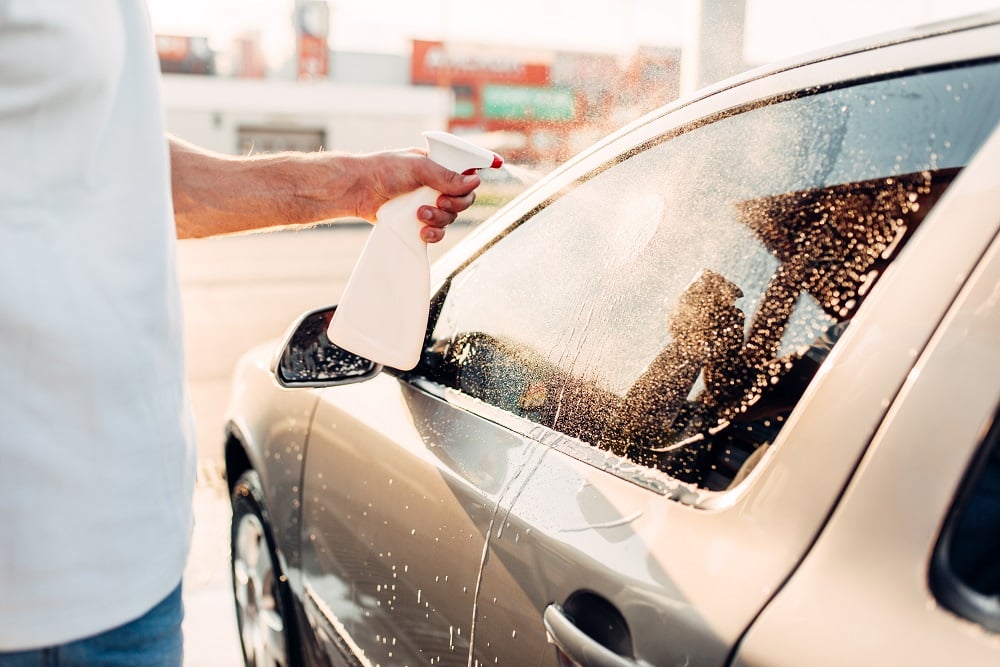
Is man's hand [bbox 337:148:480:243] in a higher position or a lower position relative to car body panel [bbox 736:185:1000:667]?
higher

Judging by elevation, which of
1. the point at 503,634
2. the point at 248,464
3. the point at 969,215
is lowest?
the point at 248,464

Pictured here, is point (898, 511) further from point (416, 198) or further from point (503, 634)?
point (416, 198)

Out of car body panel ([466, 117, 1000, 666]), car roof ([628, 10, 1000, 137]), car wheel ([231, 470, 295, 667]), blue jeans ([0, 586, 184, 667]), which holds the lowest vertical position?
car wheel ([231, 470, 295, 667])

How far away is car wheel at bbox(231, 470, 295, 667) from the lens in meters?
2.61

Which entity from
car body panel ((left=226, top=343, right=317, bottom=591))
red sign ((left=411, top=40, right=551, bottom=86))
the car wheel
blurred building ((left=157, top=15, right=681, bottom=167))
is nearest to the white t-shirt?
car body panel ((left=226, top=343, right=317, bottom=591))

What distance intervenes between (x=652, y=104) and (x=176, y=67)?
43.3m

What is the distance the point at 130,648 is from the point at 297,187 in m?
0.91

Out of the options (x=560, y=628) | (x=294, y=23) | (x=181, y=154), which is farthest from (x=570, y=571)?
(x=294, y=23)

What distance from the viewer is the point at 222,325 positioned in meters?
→ 9.60

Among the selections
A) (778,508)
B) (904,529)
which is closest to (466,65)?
(778,508)

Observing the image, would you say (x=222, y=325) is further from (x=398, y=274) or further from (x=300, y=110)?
(x=300, y=110)

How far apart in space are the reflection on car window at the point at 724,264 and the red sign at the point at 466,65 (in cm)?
3706

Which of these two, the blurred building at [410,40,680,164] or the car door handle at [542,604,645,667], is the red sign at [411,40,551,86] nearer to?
the blurred building at [410,40,680,164]

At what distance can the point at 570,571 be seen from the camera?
4.14ft
